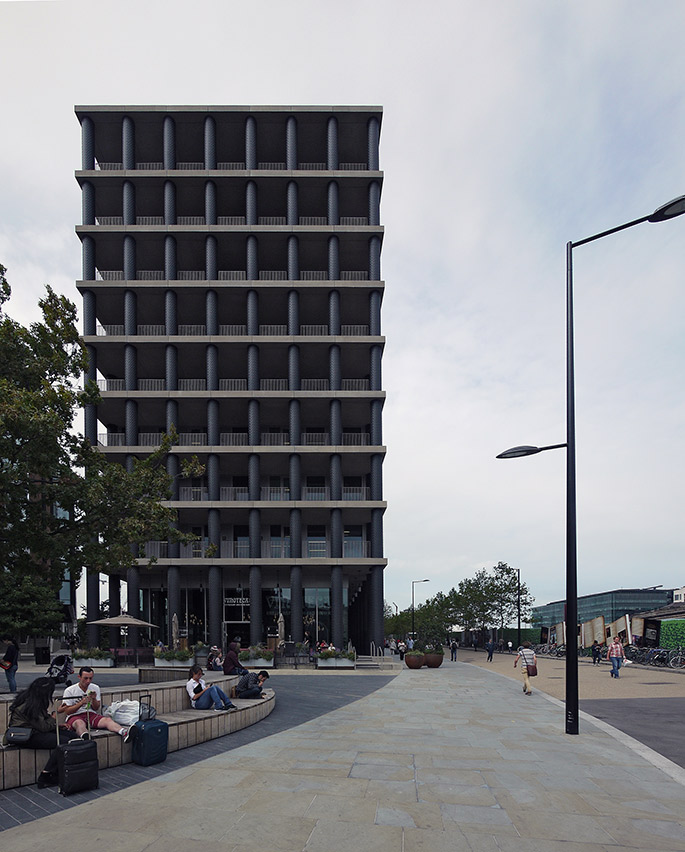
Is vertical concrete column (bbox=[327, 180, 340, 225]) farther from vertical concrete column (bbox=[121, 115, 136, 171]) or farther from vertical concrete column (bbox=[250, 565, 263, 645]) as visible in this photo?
vertical concrete column (bbox=[250, 565, 263, 645])

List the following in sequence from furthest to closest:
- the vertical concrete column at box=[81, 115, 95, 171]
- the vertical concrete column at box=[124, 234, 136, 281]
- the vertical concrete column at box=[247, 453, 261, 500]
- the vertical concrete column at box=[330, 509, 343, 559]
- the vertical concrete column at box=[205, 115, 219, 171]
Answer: the vertical concrete column at box=[81, 115, 95, 171], the vertical concrete column at box=[205, 115, 219, 171], the vertical concrete column at box=[124, 234, 136, 281], the vertical concrete column at box=[247, 453, 261, 500], the vertical concrete column at box=[330, 509, 343, 559]

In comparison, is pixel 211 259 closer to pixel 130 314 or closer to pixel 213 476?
pixel 130 314

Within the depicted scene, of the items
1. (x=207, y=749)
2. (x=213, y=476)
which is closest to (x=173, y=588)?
(x=213, y=476)

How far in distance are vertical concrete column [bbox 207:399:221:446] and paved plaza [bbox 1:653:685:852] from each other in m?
28.9

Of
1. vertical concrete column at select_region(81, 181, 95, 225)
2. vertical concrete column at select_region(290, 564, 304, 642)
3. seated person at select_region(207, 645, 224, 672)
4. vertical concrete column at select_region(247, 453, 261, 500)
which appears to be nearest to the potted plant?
vertical concrete column at select_region(290, 564, 304, 642)

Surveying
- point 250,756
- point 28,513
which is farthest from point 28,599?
point 250,756

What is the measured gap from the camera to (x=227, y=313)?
148 feet

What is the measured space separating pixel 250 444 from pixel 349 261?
15409 millimetres

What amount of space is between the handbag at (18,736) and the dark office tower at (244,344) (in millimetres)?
31109

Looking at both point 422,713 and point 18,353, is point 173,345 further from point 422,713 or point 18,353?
point 422,713

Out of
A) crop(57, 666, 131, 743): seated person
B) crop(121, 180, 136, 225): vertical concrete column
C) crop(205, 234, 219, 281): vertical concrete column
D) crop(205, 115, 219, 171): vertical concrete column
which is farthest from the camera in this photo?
crop(205, 115, 219, 171): vertical concrete column

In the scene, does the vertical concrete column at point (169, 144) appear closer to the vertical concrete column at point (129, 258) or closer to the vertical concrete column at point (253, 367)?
the vertical concrete column at point (129, 258)

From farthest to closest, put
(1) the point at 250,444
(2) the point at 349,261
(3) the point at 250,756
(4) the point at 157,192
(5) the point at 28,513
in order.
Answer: (2) the point at 349,261 < (4) the point at 157,192 < (1) the point at 250,444 < (5) the point at 28,513 < (3) the point at 250,756

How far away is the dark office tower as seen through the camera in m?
40.3
